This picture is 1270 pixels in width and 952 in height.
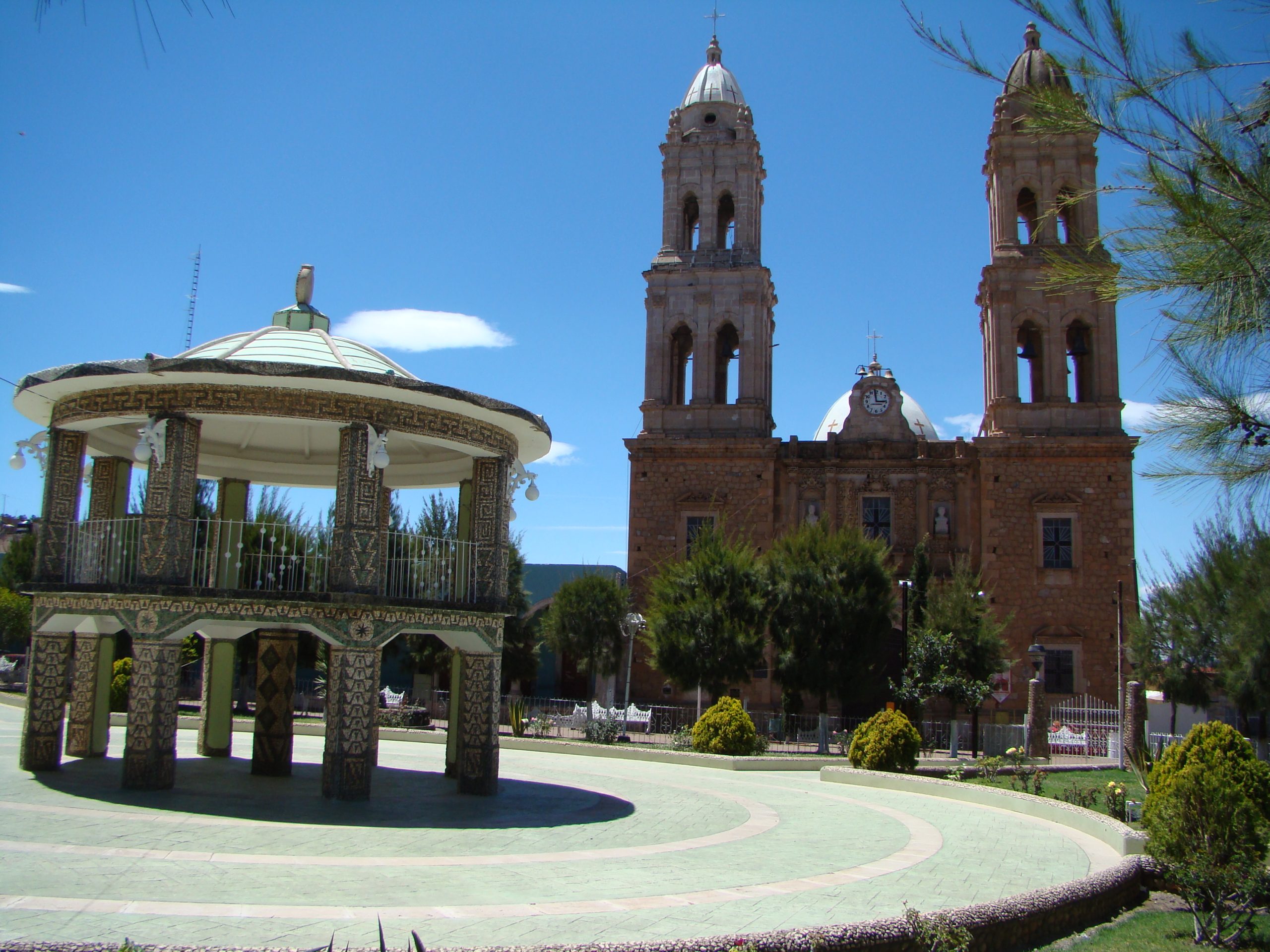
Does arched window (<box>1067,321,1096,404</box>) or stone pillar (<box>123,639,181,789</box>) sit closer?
stone pillar (<box>123,639,181,789</box>)

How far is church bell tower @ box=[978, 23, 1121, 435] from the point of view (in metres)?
35.2

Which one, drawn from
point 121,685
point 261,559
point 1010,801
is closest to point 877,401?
point 1010,801

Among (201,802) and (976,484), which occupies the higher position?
(976,484)

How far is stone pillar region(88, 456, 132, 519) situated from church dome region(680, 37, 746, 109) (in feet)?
96.8

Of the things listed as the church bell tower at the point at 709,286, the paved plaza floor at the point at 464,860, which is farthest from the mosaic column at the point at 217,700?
the church bell tower at the point at 709,286

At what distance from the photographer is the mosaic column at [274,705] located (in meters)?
13.8

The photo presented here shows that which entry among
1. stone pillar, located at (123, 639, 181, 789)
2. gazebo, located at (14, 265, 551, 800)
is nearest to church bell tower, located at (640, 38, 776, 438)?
Result: gazebo, located at (14, 265, 551, 800)

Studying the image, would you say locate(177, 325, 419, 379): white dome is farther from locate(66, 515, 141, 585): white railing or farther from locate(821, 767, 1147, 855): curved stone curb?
locate(821, 767, 1147, 855): curved stone curb

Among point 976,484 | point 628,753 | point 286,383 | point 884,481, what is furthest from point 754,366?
point 286,383

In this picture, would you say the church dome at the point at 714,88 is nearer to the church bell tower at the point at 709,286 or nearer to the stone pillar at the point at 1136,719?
the church bell tower at the point at 709,286

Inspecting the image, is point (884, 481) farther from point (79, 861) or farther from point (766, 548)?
point (79, 861)

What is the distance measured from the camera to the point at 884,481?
120 ft

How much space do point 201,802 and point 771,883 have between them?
6298mm

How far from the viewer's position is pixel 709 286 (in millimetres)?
37500
